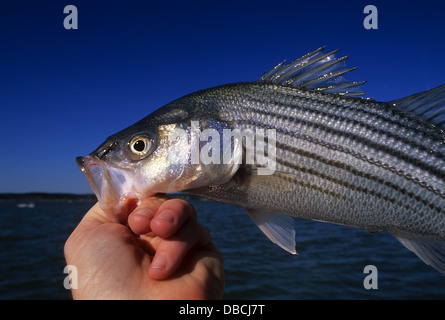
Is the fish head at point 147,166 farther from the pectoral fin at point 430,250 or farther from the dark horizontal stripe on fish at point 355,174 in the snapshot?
the pectoral fin at point 430,250

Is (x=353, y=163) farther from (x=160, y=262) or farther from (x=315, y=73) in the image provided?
(x=160, y=262)

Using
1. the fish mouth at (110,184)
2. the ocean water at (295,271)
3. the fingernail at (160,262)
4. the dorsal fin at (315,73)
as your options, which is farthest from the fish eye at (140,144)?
the ocean water at (295,271)

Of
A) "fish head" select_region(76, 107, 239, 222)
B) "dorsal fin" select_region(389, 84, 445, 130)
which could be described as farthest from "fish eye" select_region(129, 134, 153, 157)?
"dorsal fin" select_region(389, 84, 445, 130)

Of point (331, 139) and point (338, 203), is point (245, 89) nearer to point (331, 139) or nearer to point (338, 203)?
point (331, 139)

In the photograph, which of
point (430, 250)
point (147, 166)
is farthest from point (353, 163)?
point (147, 166)

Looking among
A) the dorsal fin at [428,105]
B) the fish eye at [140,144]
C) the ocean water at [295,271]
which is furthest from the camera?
the ocean water at [295,271]
